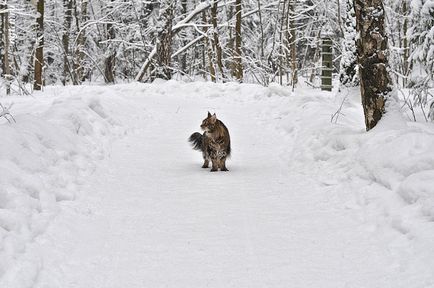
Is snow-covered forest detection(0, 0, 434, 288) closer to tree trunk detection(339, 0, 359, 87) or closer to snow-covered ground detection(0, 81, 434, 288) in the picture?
snow-covered ground detection(0, 81, 434, 288)

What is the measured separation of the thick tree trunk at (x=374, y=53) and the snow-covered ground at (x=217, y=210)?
0.30m

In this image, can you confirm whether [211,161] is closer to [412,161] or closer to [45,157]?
[45,157]

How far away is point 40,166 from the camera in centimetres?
638

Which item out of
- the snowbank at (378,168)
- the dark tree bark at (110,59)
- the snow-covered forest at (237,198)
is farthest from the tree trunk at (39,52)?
the snowbank at (378,168)

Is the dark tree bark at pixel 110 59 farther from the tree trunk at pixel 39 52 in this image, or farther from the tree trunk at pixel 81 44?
the tree trunk at pixel 39 52

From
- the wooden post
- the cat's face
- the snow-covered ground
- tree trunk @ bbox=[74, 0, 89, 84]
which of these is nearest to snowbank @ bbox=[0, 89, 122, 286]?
the snow-covered ground

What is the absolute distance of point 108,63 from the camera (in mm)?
31219

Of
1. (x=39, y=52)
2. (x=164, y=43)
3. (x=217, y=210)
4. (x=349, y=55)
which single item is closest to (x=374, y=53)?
(x=217, y=210)

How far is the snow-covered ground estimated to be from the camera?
425 centimetres

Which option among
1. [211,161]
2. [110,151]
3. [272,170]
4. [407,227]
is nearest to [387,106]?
[272,170]

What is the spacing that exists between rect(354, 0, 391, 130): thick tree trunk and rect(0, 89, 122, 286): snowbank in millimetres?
4605

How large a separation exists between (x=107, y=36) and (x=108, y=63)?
2.33 m

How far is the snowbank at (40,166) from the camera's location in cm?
456

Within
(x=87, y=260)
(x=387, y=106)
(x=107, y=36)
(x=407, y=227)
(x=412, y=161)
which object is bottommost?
(x=87, y=260)
